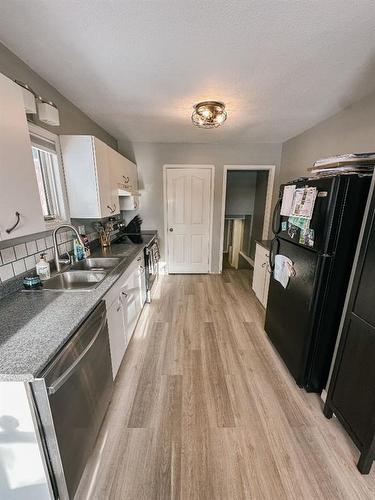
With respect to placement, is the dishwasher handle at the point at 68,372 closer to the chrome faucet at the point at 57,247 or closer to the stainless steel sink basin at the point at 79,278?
the stainless steel sink basin at the point at 79,278

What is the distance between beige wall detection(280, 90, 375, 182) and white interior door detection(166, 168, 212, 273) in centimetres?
140

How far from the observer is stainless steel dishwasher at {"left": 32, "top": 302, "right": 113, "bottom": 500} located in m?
0.84

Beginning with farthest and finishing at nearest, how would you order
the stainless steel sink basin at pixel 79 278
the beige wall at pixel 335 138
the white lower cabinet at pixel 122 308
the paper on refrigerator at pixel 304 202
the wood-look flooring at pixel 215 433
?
the beige wall at pixel 335 138 → the stainless steel sink basin at pixel 79 278 → the white lower cabinet at pixel 122 308 → the paper on refrigerator at pixel 304 202 → the wood-look flooring at pixel 215 433

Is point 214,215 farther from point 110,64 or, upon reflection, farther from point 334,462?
point 334,462

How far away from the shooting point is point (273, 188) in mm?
3791

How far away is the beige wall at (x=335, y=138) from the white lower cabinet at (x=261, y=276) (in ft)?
4.36

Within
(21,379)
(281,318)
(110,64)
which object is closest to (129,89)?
(110,64)

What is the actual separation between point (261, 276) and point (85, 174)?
2474 mm

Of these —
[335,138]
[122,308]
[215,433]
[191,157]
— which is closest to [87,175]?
[122,308]

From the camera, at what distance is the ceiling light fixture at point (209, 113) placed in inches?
79.2

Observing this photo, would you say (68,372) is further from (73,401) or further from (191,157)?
(191,157)

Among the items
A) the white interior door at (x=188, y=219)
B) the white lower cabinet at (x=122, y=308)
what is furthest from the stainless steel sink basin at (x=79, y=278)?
the white interior door at (x=188, y=219)

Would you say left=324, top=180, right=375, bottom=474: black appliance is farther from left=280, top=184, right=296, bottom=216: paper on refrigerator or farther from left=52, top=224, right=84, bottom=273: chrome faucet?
left=52, top=224, right=84, bottom=273: chrome faucet

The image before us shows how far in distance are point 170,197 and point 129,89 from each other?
6.72ft
